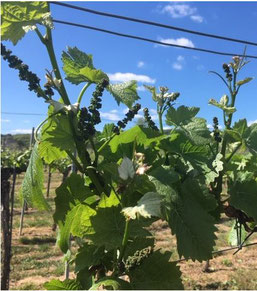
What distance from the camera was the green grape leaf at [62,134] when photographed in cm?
105

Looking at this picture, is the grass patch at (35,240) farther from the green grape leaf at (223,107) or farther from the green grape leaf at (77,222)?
the green grape leaf at (223,107)

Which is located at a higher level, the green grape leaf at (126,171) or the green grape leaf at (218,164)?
the green grape leaf at (218,164)

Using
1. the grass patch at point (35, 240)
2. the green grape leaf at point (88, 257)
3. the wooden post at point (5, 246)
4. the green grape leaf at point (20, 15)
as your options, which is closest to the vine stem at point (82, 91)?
the green grape leaf at point (20, 15)

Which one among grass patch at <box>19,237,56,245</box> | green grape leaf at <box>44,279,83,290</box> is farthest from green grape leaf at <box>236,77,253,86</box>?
grass patch at <box>19,237,56,245</box>

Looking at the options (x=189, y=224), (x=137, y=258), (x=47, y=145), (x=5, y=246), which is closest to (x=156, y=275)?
(x=137, y=258)

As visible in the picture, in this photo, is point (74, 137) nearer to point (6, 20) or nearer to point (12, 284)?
point (6, 20)

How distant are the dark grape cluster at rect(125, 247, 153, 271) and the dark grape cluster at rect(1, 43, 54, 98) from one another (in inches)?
20.6

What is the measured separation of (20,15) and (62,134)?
1.16 feet

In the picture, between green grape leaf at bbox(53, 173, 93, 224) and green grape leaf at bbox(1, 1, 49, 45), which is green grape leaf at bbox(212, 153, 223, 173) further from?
green grape leaf at bbox(1, 1, 49, 45)

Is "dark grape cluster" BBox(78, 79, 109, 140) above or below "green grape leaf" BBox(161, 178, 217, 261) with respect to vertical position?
above

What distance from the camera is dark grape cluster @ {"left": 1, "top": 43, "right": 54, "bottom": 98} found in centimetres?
101

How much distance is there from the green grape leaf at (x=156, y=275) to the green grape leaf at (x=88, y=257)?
0.40ft

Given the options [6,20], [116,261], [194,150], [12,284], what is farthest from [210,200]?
[12,284]

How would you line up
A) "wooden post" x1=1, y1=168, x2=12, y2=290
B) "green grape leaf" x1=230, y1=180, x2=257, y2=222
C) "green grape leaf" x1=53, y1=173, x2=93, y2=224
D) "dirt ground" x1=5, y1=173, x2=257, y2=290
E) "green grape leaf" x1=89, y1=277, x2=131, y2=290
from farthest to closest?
"dirt ground" x1=5, y1=173, x2=257, y2=290 → "wooden post" x1=1, y1=168, x2=12, y2=290 → "green grape leaf" x1=230, y1=180, x2=257, y2=222 → "green grape leaf" x1=53, y1=173, x2=93, y2=224 → "green grape leaf" x1=89, y1=277, x2=131, y2=290
